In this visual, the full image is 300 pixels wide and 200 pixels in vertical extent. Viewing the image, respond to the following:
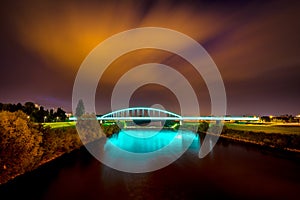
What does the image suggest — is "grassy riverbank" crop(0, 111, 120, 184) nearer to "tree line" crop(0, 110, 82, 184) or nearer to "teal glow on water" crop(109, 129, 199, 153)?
"tree line" crop(0, 110, 82, 184)

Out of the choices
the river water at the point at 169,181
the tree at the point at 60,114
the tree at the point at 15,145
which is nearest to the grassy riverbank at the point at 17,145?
the tree at the point at 15,145

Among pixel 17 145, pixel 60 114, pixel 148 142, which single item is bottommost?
pixel 148 142

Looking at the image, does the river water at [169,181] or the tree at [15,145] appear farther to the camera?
the tree at [15,145]

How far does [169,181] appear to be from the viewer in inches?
295

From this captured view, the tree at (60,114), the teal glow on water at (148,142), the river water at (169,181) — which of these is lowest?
the river water at (169,181)

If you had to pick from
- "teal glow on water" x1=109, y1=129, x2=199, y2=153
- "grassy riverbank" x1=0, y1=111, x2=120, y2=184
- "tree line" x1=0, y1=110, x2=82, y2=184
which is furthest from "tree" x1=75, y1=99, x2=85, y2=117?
"tree line" x1=0, y1=110, x2=82, y2=184

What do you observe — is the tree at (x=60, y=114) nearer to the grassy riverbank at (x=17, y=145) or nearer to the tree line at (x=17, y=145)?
the grassy riverbank at (x=17, y=145)

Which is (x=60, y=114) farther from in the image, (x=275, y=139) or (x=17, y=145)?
(x=275, y=139)

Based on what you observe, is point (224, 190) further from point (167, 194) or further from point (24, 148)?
point (24, 148)

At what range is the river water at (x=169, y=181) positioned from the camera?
20.2 feet

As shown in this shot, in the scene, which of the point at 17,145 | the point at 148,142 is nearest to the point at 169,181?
the point at 17,145

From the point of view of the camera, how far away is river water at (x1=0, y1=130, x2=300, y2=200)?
616 cm

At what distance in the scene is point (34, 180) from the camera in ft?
23.8

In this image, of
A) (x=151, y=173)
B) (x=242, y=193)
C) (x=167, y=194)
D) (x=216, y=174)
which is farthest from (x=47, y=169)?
(x=242, y=193)
